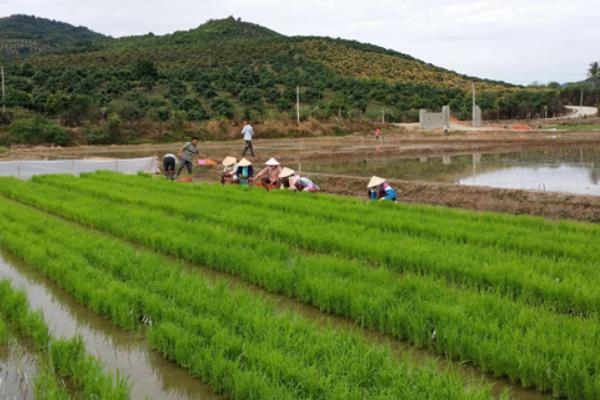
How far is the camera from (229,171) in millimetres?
14094

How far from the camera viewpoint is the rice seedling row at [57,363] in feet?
10.1

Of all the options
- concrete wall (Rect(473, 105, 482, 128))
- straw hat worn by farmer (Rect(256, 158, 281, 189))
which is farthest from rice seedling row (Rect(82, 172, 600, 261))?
concrete wall (Rect(473, 105, 482, 128))

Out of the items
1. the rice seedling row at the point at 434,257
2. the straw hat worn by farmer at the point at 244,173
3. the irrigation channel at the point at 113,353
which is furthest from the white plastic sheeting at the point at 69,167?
the irrigation channel at the point at 113,353

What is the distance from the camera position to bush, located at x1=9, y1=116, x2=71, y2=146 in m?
29.3

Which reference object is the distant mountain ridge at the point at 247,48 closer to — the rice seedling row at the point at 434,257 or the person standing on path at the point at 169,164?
the person standing on path at the point at 169,164

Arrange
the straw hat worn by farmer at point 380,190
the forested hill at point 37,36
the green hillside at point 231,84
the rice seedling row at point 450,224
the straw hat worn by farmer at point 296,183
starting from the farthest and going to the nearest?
1. the forested hill at point 37,36
2. the green hillside at point 231,84
3. the straw hat worn by farmer at point 296,183
4. the straw hat worn by farmer at point 380,190
5. the rice seedling row at point 450,224

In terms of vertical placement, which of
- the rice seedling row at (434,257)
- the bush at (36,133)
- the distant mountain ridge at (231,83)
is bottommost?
the rice seedling row at (434,257)

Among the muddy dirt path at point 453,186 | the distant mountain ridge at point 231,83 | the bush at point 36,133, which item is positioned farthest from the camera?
the distant mountain ridge at point 231,83

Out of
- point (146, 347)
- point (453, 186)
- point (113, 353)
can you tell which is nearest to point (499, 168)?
point (453, 186)

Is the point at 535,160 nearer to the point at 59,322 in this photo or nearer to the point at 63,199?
Answer: the point at 63,199

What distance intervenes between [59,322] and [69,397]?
1.64m

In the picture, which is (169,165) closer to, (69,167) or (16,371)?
(69,167)

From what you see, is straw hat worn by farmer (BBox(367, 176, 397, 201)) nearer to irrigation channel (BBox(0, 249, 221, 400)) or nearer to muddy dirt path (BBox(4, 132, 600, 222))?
muddy dirt path (BBox(4, 132, 600, 222))

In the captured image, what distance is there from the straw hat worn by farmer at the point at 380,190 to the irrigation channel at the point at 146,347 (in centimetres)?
420
